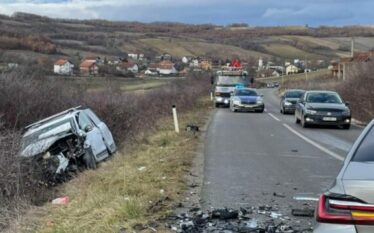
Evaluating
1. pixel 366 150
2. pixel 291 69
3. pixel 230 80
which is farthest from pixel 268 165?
pixel 291 69

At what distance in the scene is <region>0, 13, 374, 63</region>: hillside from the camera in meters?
93.8

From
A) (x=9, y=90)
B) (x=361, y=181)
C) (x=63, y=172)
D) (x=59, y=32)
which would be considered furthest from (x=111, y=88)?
(x=59, y=32)

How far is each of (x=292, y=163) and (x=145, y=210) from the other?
19.3 feet

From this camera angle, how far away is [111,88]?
31.8 metres


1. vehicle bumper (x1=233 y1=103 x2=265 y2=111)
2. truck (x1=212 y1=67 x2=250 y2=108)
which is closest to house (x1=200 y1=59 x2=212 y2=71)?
truck (x1=212 y1=67 x2=250 y2=108)

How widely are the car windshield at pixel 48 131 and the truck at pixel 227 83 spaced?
2736 cm

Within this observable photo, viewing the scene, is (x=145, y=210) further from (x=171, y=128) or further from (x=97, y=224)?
(x=171, y=128)

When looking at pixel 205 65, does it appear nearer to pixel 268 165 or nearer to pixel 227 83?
pixel 227 83

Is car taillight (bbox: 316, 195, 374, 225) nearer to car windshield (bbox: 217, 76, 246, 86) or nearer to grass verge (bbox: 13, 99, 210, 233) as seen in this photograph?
grass verge (bbox: 13, 99, 210, 233)

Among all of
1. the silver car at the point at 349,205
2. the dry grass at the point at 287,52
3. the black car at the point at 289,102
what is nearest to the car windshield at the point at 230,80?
the black car at the point at 289,102

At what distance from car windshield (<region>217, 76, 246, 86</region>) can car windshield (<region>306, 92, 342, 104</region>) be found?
17.7 meters

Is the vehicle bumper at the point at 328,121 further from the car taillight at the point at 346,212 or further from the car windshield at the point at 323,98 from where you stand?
the car taillight at the point at 346,212

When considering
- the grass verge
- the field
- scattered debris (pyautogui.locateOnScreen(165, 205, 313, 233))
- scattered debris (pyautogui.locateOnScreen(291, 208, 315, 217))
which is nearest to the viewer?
scattered debris (pyautogui.locateOnScreen(165, 205, 313, 233))

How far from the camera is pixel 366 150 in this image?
4.61 meters
